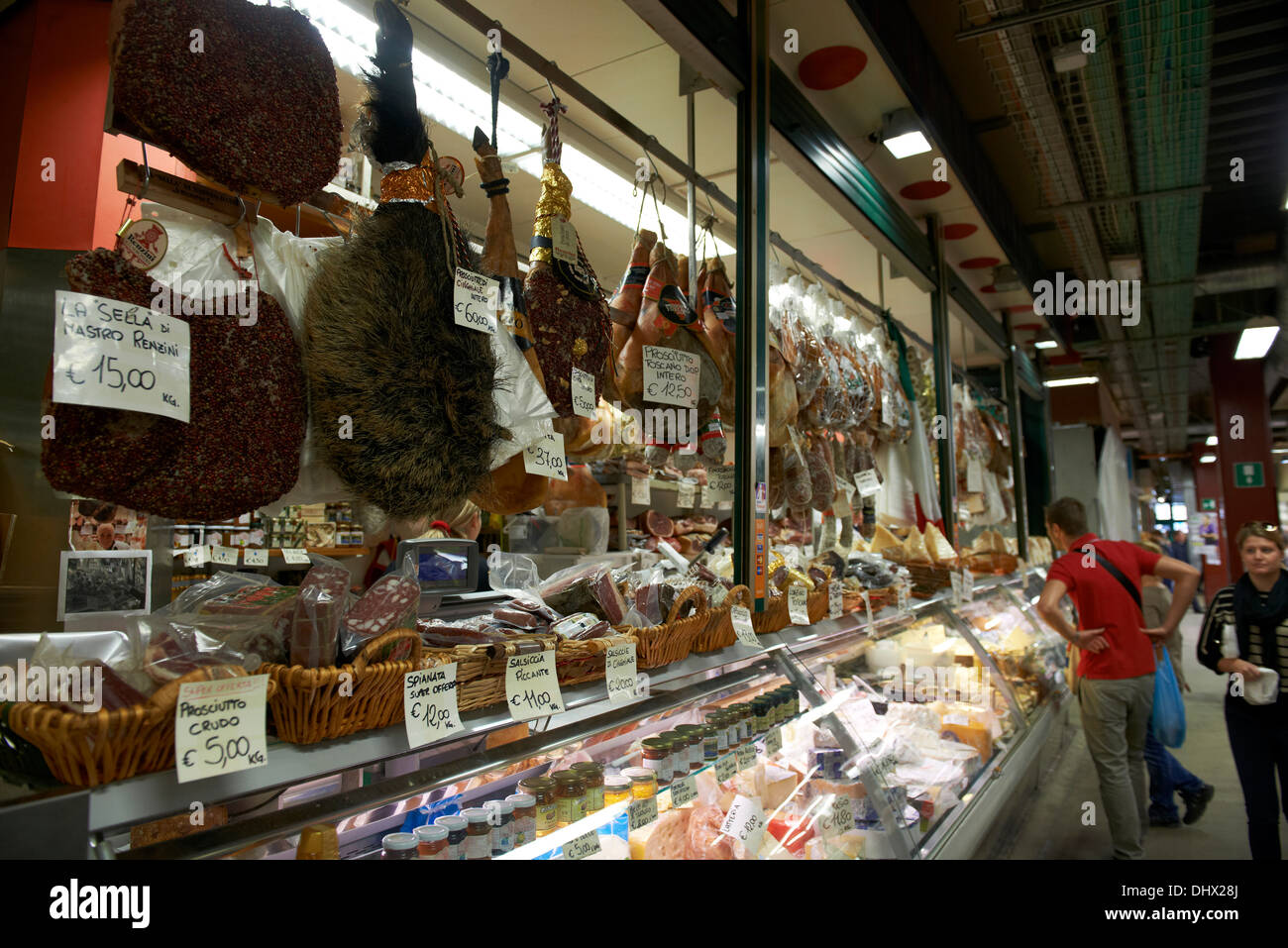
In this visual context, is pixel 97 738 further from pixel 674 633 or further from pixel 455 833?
pixel 674 633

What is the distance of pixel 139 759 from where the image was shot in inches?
34.0

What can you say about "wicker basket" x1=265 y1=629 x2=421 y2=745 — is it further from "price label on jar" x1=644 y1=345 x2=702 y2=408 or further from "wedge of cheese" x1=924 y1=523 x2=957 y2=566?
"wedge of cheese" x1=924 y1=523 x2=957 y2=566

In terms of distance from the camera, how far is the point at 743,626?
2.17m

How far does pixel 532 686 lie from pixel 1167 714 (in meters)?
4.59

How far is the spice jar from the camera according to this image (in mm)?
1354

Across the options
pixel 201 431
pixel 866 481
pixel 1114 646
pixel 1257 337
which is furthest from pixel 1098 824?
pixel 1257 337

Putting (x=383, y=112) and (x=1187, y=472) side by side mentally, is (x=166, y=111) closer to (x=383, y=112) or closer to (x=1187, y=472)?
(x=383, y=112)

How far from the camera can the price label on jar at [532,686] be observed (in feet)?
4.34

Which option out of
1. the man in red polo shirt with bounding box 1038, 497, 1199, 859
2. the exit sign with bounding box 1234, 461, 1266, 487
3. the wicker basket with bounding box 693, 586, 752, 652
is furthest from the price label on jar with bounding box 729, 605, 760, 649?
the exit sign with bounding box 1234, 461, 1266, 487

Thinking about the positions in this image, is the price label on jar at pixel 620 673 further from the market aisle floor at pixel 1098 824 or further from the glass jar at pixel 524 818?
the market aisle floor at pixel 1098 824

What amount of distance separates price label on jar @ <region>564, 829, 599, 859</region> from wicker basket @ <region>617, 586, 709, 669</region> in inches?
14.3
